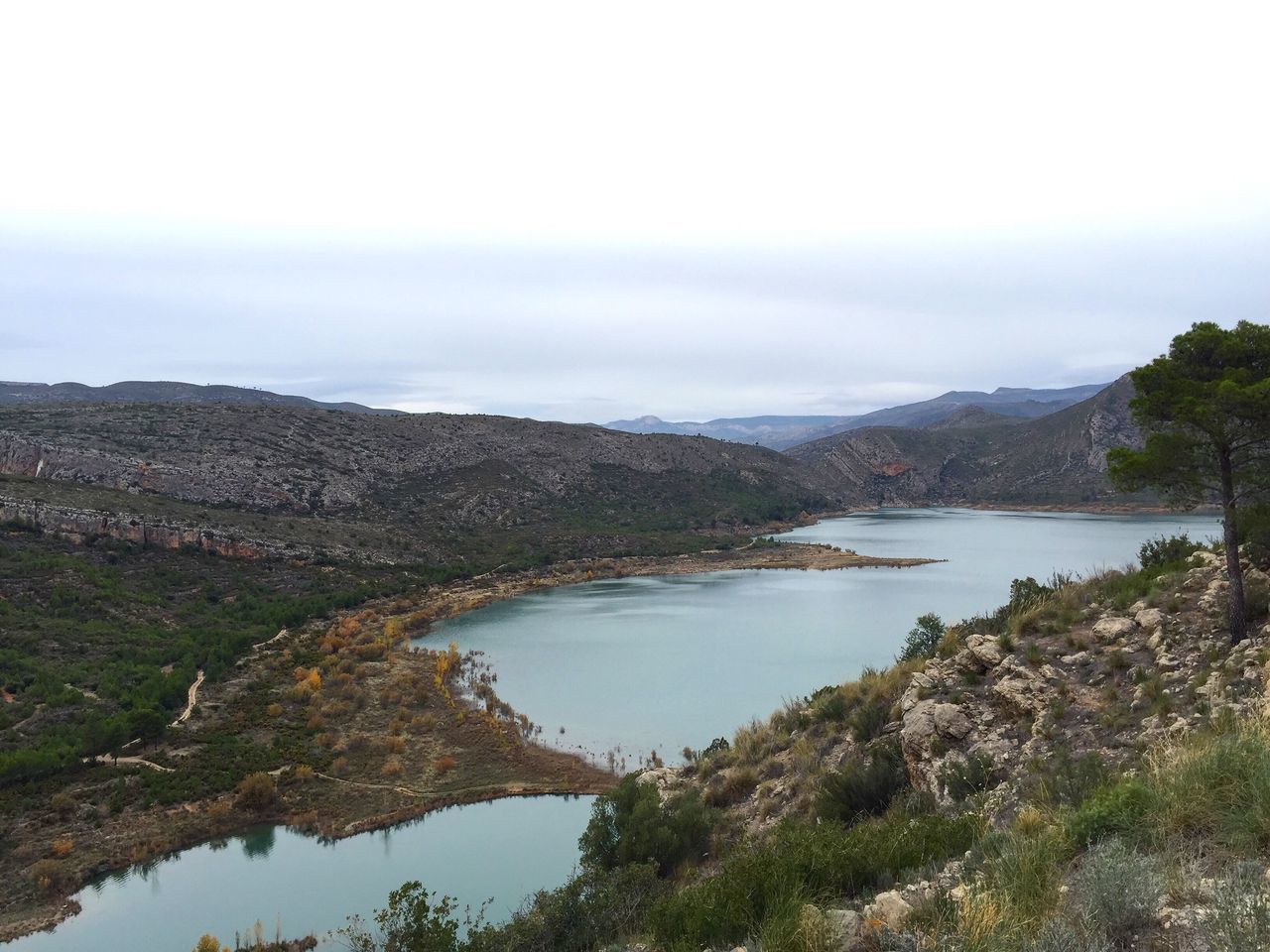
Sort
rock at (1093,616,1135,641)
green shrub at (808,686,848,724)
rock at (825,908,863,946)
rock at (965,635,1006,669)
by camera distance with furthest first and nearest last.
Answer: green shrub at (808,686,848,724) → rock at (965,635,1006,669) → rock at (1093,616,1135,641) → rock at (825,908,863,946)

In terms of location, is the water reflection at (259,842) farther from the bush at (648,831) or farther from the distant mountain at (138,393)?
the distant mountain at (138,393)

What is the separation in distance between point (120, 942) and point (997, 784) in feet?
43.1

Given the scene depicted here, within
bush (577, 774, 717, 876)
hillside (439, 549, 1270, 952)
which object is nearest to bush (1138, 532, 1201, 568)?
hillside (439, 549, 1270, 952)

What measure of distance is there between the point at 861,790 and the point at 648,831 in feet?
9.31

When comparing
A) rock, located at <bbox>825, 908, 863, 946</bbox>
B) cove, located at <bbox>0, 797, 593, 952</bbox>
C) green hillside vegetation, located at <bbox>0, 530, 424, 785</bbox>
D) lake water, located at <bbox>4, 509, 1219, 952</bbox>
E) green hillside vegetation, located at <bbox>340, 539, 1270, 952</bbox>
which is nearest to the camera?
green hillside vegetation, located at <bbox>340, 539, 1270, 952</bbox>

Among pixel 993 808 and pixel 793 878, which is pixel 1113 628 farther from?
pixel 793 878

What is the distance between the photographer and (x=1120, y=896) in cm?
306

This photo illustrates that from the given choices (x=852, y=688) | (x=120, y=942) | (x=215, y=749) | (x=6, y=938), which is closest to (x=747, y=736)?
(x=852, y=688)

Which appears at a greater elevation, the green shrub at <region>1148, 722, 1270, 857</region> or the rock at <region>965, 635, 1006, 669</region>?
the green shrub at <region>1148, 722, 1270, 857</region>

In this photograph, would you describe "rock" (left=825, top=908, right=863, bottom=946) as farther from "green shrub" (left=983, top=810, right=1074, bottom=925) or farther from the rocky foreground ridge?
"green shrub" (left=983, top=810, right=1074, bottom=925)

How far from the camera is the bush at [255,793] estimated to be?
50.4 feet

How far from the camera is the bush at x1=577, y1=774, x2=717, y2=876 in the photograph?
9.07 m

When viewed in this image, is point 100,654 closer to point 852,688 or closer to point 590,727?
point 590,727

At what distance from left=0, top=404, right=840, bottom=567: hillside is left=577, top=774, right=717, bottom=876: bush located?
3346 cm
